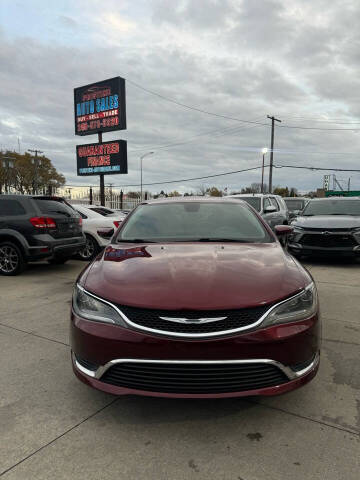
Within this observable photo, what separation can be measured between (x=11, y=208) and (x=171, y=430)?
20.5 feet

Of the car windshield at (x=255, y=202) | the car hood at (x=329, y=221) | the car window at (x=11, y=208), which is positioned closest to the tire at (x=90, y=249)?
the car window at (x=11, y=208)

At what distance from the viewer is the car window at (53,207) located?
7.29 m

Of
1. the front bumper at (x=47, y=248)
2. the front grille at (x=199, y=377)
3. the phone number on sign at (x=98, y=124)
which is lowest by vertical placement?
the front bumper at (x=47, y=248)

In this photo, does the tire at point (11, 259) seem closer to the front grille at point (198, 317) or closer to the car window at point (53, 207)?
the car window at point (53, 207)

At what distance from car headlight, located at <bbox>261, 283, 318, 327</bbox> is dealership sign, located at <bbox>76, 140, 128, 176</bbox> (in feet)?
65.6

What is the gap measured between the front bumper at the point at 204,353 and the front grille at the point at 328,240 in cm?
602

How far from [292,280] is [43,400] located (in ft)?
6.54

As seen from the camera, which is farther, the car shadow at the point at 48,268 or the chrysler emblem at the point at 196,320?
the car shadow at the point at 48,268

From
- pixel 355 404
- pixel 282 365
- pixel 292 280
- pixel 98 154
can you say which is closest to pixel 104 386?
pixel 282 365

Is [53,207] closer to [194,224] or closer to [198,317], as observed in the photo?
[194,224]

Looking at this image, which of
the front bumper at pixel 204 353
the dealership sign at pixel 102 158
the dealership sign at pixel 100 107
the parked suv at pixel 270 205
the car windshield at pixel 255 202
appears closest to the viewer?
the front bumper at pixel 204 353

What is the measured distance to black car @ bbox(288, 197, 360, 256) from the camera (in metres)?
7.72

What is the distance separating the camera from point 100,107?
70.2 ft

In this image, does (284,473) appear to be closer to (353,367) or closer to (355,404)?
(355,404)
